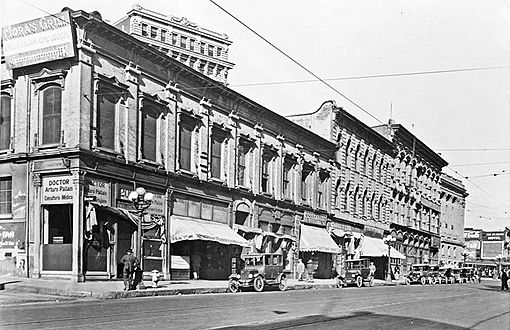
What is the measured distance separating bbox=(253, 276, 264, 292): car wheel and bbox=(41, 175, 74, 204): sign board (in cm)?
824

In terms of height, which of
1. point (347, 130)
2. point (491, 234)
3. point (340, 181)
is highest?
point (347, 130)

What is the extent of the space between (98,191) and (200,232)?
21.1 feet

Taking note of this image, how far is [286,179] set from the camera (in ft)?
133

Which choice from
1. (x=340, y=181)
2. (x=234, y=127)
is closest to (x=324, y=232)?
(x=340, y=181)

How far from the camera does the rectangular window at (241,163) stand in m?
34.9

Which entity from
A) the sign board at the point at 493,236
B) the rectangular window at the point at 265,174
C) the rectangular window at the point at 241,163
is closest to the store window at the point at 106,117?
the rectangular window at the point at 241,163

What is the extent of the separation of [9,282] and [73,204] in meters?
3.58

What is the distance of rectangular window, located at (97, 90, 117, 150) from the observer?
24.6m

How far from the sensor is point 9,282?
68.2 feet

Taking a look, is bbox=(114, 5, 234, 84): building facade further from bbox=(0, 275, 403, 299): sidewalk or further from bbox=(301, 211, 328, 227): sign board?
bbox=(0, 275, 403, 299): sidewalk

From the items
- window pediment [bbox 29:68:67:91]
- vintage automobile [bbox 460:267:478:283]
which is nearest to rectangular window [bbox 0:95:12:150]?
window pediment [bbox 29:68:67:91]

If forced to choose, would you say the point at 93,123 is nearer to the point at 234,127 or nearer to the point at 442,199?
the point at 234,127

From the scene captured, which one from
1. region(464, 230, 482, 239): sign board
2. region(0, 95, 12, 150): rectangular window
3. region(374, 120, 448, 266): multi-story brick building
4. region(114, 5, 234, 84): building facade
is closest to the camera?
region(0, 95, 12, 150): rectangular window

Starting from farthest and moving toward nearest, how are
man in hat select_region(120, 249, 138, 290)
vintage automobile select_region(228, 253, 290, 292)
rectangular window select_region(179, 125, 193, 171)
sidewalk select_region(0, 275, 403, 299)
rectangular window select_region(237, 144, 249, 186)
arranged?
rectangular window select_region(237, 144, 249, 186), rectangular window select_region(179, 125, 193, 171), vintage automobile select_region(228, 253, 290, 292), man in hat select_region(120, 249, 138, 290), sidewalk select_region(0, 275, 403, 299)
